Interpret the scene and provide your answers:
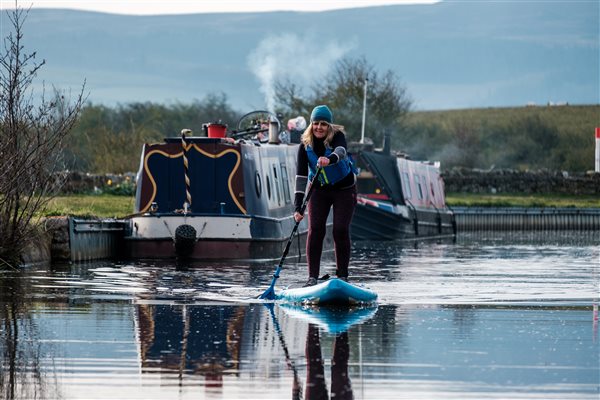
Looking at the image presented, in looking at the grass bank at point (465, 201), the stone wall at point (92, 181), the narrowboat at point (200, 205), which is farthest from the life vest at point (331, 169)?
the stone wall at point (92, 181)

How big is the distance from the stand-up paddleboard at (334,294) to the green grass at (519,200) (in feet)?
133

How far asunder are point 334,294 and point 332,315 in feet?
2.74

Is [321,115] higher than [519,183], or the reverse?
[321,115]

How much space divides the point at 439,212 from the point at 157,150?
68.2ft

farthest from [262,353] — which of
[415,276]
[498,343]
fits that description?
[415,276]

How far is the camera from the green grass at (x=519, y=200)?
190ft

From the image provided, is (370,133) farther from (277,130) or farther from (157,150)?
(157,150)

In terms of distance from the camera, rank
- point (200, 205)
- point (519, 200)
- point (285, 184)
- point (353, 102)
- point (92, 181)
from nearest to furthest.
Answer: point (200, 205) → point (285, 184) → point (92, 181) → point (519, 200) → point (353, 102)

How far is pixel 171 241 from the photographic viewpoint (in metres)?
25.7

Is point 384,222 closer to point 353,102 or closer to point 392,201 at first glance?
point 392,201

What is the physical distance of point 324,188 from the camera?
683 inches


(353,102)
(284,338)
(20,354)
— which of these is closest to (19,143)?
(284,338)

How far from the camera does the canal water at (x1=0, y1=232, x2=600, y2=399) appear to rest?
10.7 m

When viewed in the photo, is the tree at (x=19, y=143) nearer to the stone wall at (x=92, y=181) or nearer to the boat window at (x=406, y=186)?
the stone wall at (x=92, y=181)
